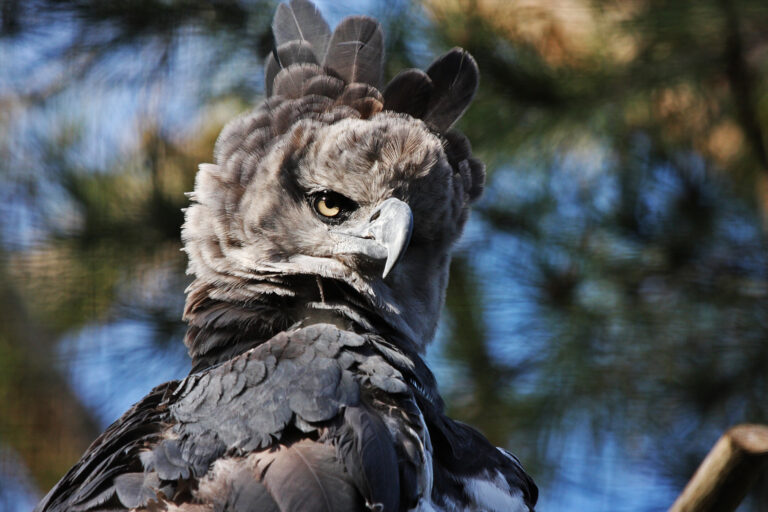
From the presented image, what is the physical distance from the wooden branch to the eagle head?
95 centimetres

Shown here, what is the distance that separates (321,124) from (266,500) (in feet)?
4.21

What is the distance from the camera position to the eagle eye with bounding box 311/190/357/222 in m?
2.82

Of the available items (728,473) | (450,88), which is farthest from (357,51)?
(728,473)

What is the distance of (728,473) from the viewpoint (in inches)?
85.7

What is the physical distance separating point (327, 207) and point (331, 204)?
0.02 meters

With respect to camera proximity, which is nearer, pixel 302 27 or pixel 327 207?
pixel 327 207

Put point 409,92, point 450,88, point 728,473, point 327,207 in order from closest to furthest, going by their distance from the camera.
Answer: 1. point 728,473
2. point 327,207
3. point 409,92
4. point 450,88

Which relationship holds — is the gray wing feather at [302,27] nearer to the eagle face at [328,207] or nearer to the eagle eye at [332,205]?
the eagle face at [328,207]

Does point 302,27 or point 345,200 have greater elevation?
point 302,27

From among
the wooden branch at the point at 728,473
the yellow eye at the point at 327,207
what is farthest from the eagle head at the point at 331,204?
the wooden branch at the point at 728,473

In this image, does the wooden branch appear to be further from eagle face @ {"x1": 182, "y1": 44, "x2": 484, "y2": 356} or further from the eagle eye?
the eagle eye

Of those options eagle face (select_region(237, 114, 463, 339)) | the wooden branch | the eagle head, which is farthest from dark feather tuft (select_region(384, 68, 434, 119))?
the wooden branch

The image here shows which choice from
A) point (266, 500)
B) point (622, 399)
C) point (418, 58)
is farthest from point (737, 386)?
point (266, 500)

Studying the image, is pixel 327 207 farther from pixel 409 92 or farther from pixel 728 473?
pixel 728 473
